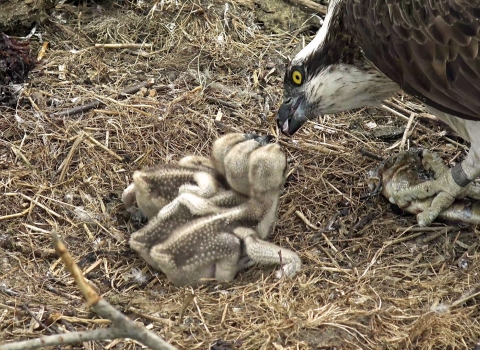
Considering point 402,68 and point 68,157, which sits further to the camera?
point 68,157

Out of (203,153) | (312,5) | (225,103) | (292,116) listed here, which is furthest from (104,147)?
(312,5)

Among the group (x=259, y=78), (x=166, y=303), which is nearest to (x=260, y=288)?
(x=166, y=303)

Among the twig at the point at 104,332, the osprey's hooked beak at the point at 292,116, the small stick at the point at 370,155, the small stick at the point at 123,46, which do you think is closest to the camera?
the twig at the point at 104,332

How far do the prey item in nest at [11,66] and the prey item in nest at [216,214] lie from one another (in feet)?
5.13

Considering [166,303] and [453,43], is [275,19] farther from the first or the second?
[166,303]

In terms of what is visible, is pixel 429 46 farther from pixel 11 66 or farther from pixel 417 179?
pixel 11 66

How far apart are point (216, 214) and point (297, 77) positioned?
3.41 feet

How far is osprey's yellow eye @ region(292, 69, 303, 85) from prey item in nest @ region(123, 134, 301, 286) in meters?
0.46

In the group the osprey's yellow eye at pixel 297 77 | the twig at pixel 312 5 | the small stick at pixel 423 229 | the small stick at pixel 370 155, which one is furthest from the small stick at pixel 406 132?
the twig at pixel 312 5

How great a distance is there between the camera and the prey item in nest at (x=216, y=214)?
4137mm

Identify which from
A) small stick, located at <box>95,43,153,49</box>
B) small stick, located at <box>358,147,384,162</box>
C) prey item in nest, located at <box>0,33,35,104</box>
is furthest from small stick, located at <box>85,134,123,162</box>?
small stick, located at <box>358,147,384,162</box>

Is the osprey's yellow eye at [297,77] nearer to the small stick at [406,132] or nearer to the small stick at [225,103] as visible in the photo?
the small stick at [225,103]

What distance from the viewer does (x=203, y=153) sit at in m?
5.13

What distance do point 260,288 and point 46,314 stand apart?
3.74 feet
